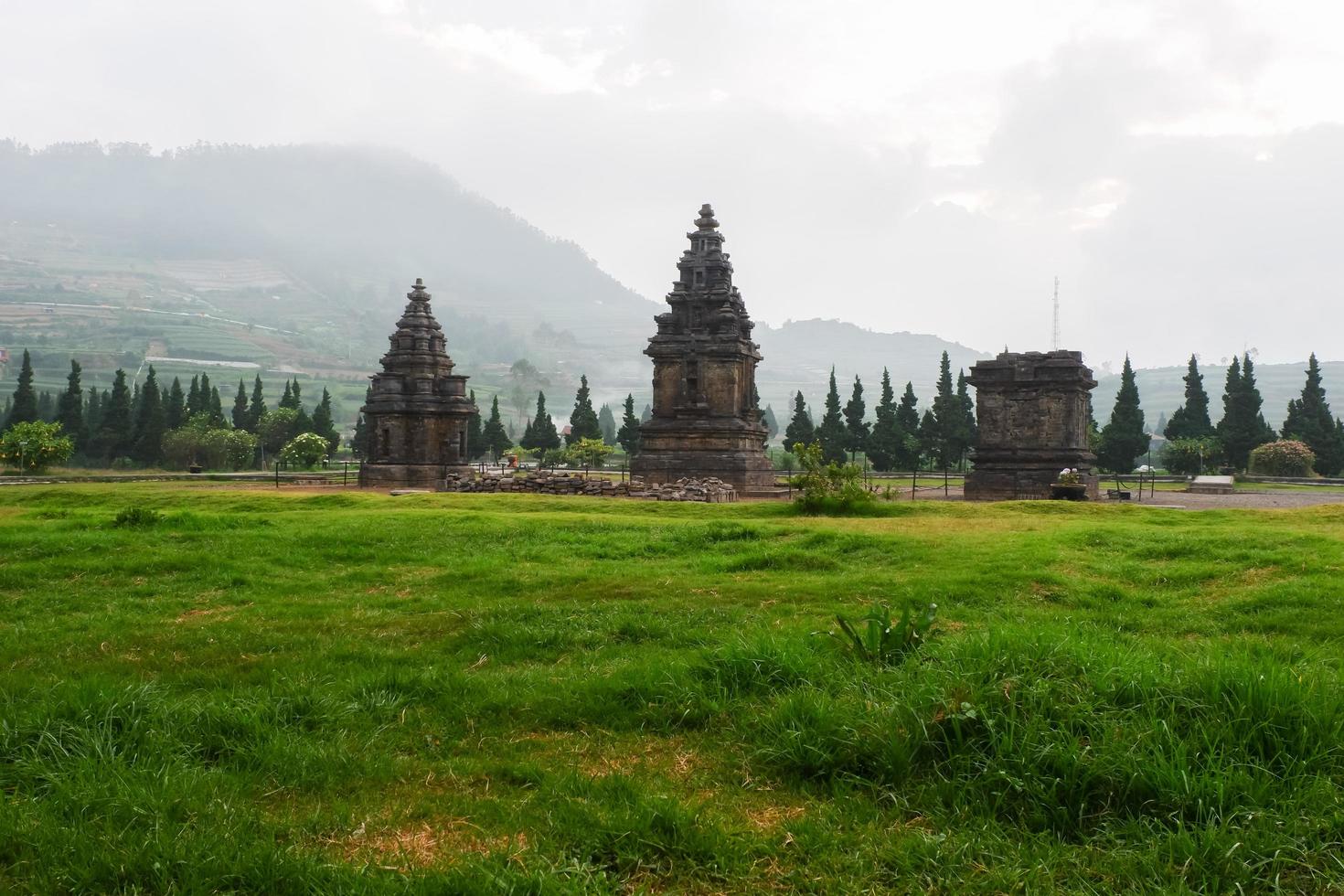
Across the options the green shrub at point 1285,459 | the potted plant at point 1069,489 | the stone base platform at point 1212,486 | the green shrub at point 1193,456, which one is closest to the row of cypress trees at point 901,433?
the green shrub at point 1193,456

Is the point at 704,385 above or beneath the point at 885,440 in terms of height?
above

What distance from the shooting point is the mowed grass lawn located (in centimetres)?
358

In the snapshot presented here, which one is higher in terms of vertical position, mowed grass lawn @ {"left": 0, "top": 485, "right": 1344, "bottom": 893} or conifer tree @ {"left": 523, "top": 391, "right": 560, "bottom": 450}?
conifer tree @ {"left": 523, "top": 391, "right": 560, "bottom": 450}

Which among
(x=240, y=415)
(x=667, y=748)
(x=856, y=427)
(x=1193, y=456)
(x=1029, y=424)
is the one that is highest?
(x=240, y=415)

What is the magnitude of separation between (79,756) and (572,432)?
67729 mm

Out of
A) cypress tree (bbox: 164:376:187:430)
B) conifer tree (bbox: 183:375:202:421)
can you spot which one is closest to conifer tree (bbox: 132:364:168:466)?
cypress tree (bbox: 164:376:187:430)

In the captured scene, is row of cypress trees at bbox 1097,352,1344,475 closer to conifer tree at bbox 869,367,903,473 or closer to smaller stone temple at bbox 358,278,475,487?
conifer tree at bbox 869,367,903,473

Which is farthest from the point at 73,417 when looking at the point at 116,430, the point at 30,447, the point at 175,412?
the point at 30,447

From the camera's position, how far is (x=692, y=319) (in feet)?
134

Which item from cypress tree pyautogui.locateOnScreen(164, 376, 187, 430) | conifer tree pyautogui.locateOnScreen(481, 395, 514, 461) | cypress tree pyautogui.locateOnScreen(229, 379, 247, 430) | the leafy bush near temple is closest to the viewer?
the leafy bush near temple

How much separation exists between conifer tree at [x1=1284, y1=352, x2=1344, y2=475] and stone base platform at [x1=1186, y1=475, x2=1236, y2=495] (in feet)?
53.0

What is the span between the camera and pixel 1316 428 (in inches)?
2242

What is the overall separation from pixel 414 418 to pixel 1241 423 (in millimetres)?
52211

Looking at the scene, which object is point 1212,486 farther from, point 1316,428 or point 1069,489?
point 1316,428
